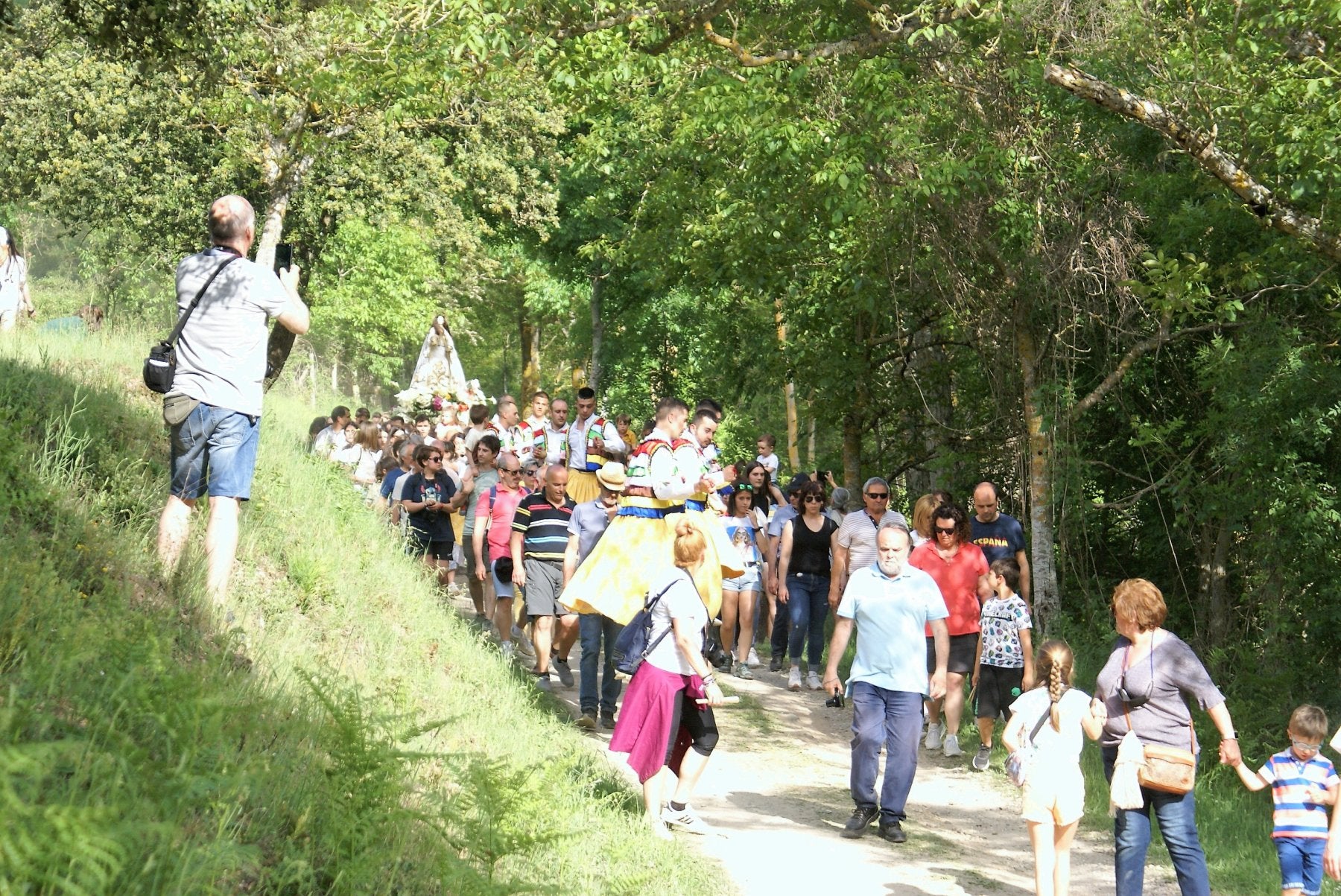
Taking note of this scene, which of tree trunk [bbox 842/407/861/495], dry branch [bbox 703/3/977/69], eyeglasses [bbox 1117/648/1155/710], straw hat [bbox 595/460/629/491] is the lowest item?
eyeglasses [bbox 1117/648/1155/710]

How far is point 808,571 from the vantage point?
1459cm

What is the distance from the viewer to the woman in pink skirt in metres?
8.54

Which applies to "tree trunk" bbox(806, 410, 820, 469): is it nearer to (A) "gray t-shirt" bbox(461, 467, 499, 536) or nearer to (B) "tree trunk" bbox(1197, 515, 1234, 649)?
(B) "tree trunk" bbox(1197, 515, 1234, 649)

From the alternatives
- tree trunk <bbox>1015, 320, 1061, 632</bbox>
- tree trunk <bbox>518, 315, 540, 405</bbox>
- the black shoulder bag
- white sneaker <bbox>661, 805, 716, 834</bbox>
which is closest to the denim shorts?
white sneaker <bbox>661, 805, 716, 834</bbox>

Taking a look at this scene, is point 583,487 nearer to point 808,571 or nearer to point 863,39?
point 808,571

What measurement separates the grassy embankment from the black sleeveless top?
13.5ft

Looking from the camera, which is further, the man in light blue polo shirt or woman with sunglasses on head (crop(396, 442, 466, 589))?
woman with sunglasses on head (crop(396, 442, 466, 589))

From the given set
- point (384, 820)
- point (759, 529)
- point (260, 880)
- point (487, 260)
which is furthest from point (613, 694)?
point (487, 260)

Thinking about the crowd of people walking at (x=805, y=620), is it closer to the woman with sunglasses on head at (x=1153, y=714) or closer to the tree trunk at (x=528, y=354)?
the woman with sunglasses on head at (x=1153, y=714)

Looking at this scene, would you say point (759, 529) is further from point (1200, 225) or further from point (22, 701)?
point (22, 701)

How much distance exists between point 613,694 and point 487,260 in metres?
19.1

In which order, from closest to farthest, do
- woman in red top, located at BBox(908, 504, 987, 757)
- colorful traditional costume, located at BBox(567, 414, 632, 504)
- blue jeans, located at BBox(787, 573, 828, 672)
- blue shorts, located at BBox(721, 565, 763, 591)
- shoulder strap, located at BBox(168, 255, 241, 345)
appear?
shoulder strap, located at BBox(168, 255, 241, 345) → woman in red top, located at BBox(908, 504, 987, 757) → blue jeans, located at BBox(787, 573, 828, 672) → blue shorts, located at BBox(721, 565, 763, 591) → colorful traditional costume, located at BBox(567, 414, 632, 504)

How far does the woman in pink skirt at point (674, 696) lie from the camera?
854 centimetres

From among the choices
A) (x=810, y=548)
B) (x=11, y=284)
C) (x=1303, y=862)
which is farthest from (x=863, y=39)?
(x=11, y=284)
